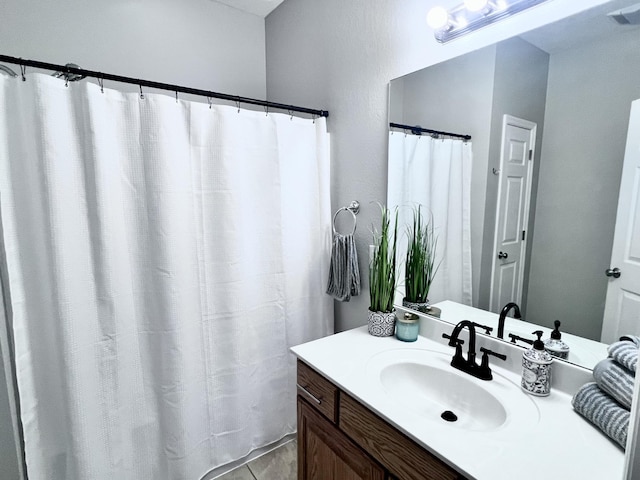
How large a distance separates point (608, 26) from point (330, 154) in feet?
4.05

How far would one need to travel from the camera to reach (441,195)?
1.47 m

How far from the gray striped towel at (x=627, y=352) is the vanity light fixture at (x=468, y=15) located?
1.05m

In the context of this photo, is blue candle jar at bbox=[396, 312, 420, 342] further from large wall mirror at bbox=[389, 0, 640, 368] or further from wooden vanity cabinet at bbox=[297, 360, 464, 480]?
wooden vanity cabinet at bbox=[297, 360, 464, 480]

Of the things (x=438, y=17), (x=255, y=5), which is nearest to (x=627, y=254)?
(x=438, y=17)

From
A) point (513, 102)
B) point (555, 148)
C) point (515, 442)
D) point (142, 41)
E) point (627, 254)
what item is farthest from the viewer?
point (142, 41)

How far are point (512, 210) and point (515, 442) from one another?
0.75 meters

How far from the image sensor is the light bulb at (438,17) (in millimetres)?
1224

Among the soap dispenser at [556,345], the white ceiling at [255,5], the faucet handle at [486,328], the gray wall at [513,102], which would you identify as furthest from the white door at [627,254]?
the white ceiling at [255,5]

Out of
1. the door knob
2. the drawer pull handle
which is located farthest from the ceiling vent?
the drawer pull handle

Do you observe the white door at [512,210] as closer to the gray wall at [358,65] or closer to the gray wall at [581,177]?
the gray wall at [581,177]

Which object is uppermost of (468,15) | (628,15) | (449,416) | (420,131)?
(468,15)

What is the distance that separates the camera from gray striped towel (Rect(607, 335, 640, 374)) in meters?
0.83

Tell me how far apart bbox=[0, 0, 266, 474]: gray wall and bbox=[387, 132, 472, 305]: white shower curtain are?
1.36 meters

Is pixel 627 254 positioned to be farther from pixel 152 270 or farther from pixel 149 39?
pixel 149 39
